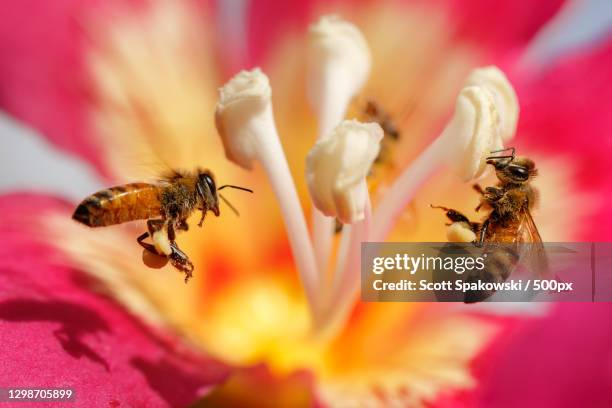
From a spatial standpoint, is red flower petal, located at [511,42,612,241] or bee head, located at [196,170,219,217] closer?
bee head, located at [196,170,219,217]

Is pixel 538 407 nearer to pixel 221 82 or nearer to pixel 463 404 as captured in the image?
pixel 463 404

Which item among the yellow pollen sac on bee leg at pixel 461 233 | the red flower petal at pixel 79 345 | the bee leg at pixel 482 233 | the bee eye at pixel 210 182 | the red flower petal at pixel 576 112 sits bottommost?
the red flower petal at pixel 79 345

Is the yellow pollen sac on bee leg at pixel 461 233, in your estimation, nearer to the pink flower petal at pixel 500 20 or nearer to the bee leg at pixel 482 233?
the bee leg at pixel 482 233

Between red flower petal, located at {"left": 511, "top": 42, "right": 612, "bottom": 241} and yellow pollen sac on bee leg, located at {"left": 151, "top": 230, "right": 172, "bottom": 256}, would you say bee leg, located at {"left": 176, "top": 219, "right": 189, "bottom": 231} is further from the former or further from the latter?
red flower petal, located at {"left": 511, "top": 42, "right": 612, "bottom": 241}

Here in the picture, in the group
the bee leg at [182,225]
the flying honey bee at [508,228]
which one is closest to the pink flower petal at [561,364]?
the flying honey bee at [508,228]

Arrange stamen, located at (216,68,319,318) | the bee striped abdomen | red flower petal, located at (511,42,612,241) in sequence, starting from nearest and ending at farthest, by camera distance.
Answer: the bee striped abdomen < stamen, located at (216,68,319,318) < red flower petal, located at (511,42,612,241)

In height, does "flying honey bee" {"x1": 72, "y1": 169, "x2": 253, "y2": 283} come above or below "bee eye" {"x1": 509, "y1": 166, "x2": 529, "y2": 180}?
below

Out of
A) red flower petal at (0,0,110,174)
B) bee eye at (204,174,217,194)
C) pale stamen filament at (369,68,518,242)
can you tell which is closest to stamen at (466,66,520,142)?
pale stamen filament at (369,68,518,242)

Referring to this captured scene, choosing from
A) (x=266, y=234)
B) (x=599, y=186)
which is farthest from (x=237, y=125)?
(x=599, y=186)
